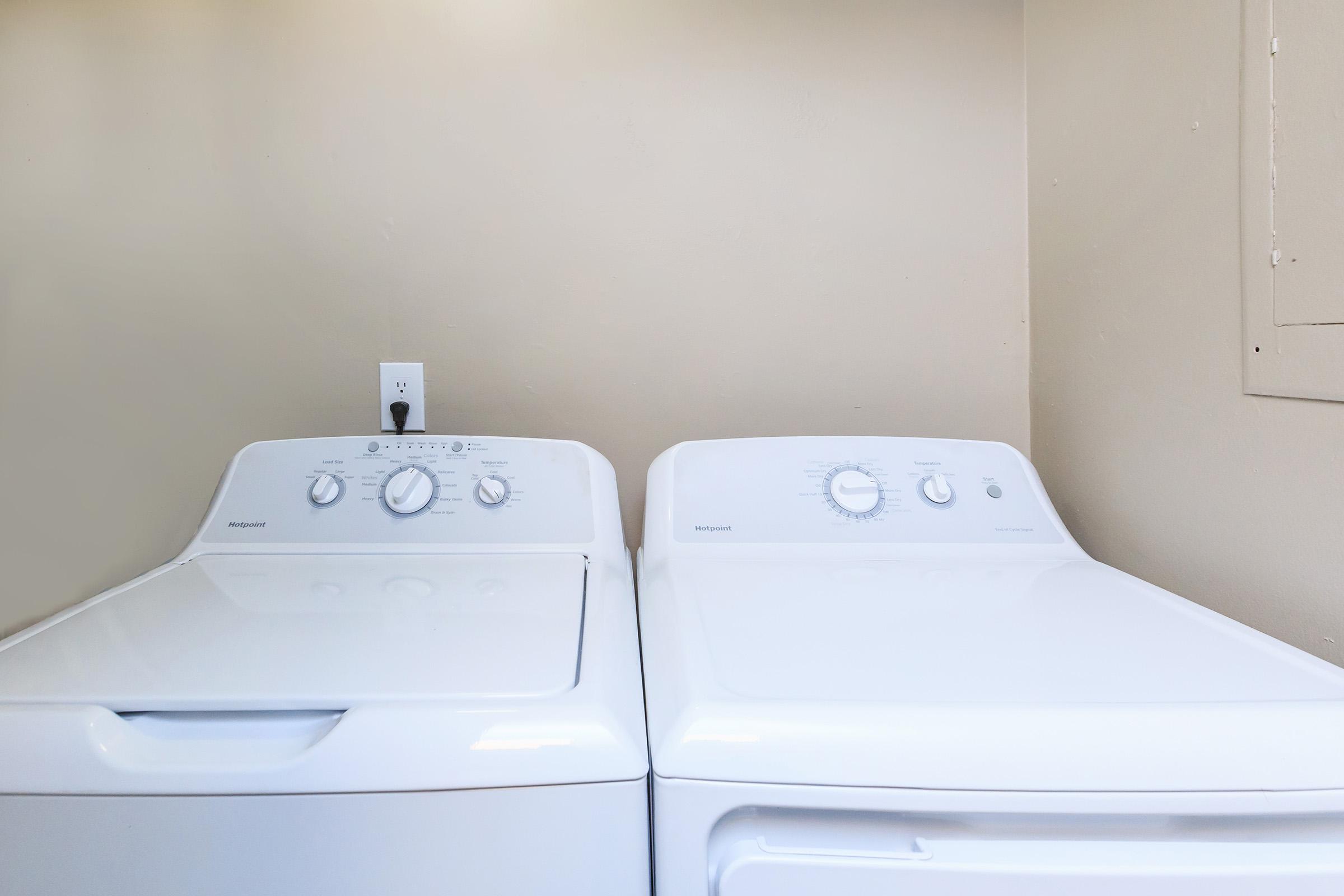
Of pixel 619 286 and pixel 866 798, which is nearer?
pixel 866 798

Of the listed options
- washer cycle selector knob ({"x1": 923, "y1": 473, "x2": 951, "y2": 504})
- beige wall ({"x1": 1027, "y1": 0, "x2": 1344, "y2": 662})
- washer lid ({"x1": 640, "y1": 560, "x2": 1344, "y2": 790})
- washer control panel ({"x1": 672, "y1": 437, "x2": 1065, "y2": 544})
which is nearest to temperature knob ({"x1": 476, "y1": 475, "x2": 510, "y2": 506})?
washer control panel ({"x1": 672, "y1": 437, "x2": 1065, "y2": 544})

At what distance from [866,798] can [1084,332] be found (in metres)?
0.85

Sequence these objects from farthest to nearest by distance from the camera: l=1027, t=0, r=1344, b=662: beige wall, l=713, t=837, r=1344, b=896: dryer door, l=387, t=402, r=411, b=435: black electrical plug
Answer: l=387, t=402, r=411, b=435: black electrical plug < l=1027, t=0, r=1344, b=662: beige wall < l=713, t=837, r=1344, b=896: dryer door

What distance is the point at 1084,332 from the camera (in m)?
1.02

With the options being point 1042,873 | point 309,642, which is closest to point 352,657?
point 309,642

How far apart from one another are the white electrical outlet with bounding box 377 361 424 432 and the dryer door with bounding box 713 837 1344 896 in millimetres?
901

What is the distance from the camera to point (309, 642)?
0.58 metres

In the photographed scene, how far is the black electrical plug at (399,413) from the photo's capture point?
3.74 feet

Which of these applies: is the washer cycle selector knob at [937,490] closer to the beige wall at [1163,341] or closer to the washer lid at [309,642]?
the beige wall at [1163,341]

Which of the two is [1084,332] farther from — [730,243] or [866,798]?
[866,798]

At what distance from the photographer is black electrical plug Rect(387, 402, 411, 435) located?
3.74 feet

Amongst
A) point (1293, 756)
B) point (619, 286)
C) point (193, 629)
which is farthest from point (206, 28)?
point (1293, 756)

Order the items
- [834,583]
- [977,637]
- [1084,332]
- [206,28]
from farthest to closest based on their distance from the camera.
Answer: [206,28] → [1084,332] → [834,583] → [977,637]

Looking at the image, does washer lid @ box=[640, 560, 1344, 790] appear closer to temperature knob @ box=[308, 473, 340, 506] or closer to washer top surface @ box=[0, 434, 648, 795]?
washer top surface @ box=[0, 434, 648, 795]
